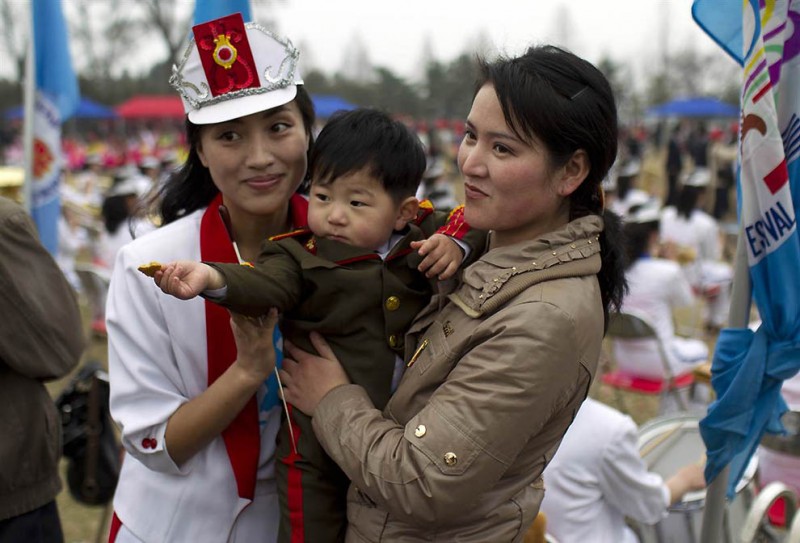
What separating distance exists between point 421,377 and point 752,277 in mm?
1093

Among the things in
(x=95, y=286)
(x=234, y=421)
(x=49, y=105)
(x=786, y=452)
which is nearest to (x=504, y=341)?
(x=234, y=421)

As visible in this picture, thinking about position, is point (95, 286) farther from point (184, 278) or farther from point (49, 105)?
point (184, 278)

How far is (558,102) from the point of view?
1.44m

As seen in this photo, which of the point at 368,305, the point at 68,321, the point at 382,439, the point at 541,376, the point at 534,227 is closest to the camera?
the point at 541,376

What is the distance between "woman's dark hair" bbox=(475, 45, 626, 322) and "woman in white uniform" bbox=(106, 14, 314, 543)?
632 millimetres

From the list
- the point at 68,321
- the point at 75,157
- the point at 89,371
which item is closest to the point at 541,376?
the point at 68,321

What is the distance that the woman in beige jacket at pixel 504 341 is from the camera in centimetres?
136

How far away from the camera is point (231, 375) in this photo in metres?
1.74

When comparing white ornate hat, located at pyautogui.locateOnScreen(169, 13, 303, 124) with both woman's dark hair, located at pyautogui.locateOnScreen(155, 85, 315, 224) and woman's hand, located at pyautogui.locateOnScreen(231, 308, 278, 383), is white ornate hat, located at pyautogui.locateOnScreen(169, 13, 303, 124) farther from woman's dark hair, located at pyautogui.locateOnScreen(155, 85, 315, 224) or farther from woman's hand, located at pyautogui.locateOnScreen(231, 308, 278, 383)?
woman's hand, located at pyautogui.locateOnScreen(231, 308, 278, 383)

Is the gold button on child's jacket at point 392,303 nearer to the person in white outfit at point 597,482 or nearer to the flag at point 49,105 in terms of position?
Answer: the person in white outfit at point 597,482

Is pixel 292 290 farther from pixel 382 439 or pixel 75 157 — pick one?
pixel 75 157

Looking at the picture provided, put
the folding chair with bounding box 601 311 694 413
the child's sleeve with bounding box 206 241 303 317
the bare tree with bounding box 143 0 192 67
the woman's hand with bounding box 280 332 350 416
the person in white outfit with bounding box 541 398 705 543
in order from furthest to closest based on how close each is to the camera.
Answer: the bare tree with bounding box 143 0 192 67, the folding chair with bounding box 601 311 694 413, the person in white outfit with bounding box 541 398 705 543, the woman's hand with bounding box 280 332 350 416, the child's sleeve with bounding box 206 241 303 317

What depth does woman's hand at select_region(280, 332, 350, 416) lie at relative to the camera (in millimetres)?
1668

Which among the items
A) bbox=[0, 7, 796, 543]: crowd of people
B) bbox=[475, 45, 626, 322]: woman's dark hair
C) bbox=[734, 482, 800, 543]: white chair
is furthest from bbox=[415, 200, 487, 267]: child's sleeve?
bbox=[734, 482, 800, 543]: white chair
